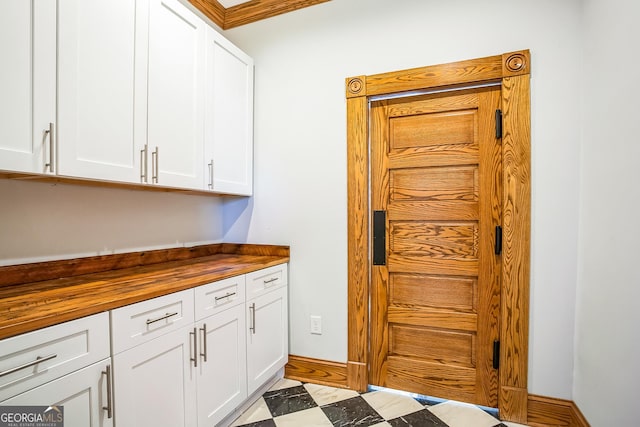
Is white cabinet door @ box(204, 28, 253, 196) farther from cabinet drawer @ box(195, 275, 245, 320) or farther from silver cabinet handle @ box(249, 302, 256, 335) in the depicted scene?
silver cabinet handle @ box(249, 302, 256, 335)

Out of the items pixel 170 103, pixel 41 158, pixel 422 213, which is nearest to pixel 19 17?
pixel 41 158

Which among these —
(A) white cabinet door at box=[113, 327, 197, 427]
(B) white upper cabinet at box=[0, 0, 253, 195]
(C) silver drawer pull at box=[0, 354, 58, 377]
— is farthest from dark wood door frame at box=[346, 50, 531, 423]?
(C) silver drawer pull at box=[0, 354, 58, 377]

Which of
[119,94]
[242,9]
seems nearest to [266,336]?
[119,94]

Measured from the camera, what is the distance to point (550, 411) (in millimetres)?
1730

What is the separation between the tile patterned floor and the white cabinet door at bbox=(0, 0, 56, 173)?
1.61 meters

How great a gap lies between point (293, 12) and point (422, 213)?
66.6 inches

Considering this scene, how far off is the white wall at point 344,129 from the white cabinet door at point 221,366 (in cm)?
60

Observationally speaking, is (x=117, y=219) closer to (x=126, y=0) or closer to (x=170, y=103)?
(x=170, y=103)

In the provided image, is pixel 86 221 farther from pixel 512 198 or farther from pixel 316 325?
pixel 512 198

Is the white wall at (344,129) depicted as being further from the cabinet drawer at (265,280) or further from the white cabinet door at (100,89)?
the white cabinet door at (100,89)

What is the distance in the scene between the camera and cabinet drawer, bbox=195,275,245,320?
150 centimetres

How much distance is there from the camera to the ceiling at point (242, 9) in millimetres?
2270

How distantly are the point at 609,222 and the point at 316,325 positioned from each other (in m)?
1.71

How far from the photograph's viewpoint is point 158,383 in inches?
50.3
